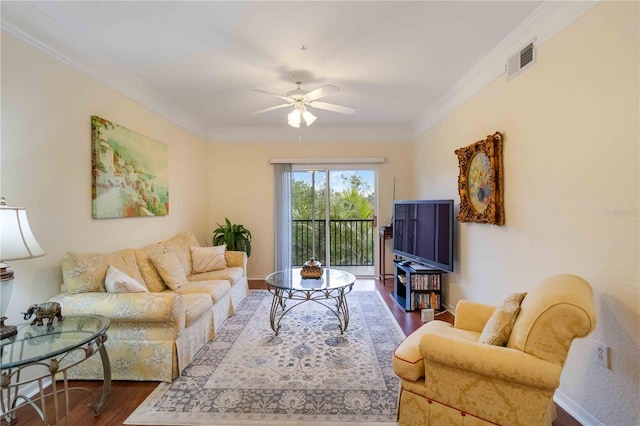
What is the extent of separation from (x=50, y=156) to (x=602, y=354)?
3.86m

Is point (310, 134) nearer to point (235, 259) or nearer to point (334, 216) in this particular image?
point (334, 216)

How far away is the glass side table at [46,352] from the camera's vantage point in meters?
1.48

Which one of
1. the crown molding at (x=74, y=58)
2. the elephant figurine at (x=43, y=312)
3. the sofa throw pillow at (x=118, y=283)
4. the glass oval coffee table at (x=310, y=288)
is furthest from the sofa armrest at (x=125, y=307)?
the crown molding at (x=74, y=58)

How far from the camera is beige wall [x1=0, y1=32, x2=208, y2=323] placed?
1967 mm

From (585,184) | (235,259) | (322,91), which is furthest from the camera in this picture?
(235,259)

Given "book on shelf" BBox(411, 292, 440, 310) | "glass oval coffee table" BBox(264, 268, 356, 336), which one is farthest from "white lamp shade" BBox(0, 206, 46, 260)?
"book on shelf" BBox(411, 292, 440, 310)

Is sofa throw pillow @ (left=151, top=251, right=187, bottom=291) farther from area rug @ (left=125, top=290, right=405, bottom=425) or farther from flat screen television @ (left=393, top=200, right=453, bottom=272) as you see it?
flat screen television @ (left=393, top=200, right=453, bottom=272)

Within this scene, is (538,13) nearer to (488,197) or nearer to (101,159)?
(488,197)

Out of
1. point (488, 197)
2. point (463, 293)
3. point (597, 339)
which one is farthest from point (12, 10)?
point (463, 293)

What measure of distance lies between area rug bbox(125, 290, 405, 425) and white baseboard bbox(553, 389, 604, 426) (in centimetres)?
104

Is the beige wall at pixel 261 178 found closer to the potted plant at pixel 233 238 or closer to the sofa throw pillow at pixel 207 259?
the potted plant at pixel 233 238

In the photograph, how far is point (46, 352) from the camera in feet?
4.99

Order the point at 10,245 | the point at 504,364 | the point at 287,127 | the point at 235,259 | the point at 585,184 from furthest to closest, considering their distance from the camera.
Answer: the point at 287,127 < the point at 235,259 < the point at 585,184 < the point at 10,245 < the point at 504,364

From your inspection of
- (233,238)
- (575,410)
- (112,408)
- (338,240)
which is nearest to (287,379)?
(112,408)
